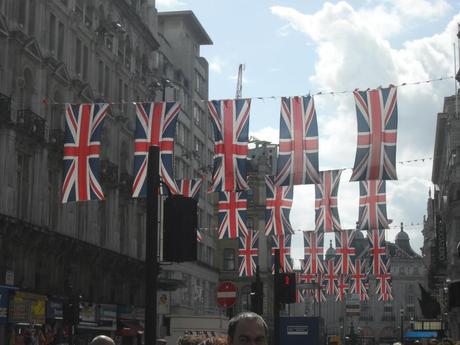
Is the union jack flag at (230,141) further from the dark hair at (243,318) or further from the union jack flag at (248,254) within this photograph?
the dark hair at (243,318)

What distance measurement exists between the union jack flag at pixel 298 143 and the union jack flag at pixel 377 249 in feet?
71.4

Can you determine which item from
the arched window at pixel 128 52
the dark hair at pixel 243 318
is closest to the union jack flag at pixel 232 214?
the arched window at pixel 128 52

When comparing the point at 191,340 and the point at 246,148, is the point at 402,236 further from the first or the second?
the point at 191,340

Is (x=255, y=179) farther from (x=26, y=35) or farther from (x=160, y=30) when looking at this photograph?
(x=26, y=35)

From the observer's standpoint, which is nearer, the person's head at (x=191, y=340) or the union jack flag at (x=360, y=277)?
the person's head at (x=191, y=340)

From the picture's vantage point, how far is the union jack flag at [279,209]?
3966 centimetres

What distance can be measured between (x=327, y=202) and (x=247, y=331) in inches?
1239

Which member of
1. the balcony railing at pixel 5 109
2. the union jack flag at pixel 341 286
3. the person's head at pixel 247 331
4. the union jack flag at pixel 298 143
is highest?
the balcony railing at pixel 5 109

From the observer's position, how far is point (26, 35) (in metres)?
40.0

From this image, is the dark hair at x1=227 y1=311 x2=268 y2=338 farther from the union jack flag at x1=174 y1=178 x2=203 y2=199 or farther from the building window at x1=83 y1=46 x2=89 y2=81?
the building window at x1=83 y1=46 x2=89 y2=81

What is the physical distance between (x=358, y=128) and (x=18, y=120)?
641 inches

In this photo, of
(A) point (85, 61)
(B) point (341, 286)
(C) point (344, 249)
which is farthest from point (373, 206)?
(B) point (341, 286)

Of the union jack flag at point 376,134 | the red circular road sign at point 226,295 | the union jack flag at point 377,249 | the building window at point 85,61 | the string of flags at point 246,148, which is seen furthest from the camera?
the union jack flag at point 377,249

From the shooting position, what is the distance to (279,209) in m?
39.7
